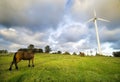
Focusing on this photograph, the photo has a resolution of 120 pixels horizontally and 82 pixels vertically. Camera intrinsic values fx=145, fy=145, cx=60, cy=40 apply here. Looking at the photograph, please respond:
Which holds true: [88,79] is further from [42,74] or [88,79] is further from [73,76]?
[42,74]

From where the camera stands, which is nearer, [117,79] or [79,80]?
[79,80]

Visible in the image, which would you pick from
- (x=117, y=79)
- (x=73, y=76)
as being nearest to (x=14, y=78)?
(x=73, y=76)

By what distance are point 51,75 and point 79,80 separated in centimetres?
273

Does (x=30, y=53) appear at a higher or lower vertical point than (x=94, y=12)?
lower

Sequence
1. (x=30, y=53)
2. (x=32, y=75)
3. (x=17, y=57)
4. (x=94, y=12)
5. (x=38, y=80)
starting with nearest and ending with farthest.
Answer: (x=38, y=80) → (x=32, y=75) → (x=17, y=57) → (x=30, y=53) → (x=94, y=12)

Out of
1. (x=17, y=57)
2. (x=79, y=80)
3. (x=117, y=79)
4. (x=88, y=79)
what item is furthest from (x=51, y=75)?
(x=17, y=57)

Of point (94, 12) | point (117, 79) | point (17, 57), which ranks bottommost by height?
point (117, 79)

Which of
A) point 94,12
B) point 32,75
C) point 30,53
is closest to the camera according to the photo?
point 32,75

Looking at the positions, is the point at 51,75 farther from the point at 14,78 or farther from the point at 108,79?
the point at 108,79

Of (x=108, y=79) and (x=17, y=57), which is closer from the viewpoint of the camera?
(x=108, y=79)

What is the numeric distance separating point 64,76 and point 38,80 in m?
2.56

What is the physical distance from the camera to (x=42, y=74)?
1412 centimetres

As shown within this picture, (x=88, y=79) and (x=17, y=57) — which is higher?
(x=17, y=57)

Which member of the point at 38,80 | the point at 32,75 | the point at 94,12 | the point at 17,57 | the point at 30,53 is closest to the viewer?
the point at 38,80
